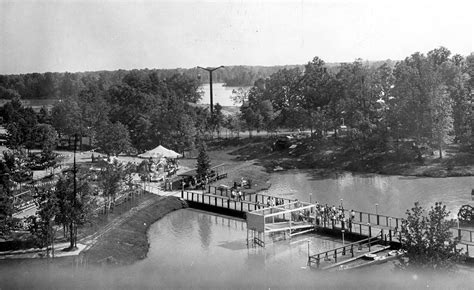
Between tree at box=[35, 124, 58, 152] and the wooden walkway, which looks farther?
tree at box=[35, 124, 58, 152]

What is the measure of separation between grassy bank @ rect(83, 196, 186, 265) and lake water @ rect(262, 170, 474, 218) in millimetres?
6915

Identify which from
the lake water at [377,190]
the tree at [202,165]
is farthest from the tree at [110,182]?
the lake water at [377,190]

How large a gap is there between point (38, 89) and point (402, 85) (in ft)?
130

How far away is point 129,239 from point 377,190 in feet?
49.0

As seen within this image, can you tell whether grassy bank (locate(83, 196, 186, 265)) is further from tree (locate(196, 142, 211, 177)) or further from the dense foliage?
the dense foliage

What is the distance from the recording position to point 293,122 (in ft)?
160

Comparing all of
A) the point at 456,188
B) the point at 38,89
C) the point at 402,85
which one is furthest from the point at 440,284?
the point at 38,89

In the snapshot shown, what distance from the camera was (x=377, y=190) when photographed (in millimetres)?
32781

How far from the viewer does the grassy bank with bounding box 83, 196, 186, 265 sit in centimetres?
2042

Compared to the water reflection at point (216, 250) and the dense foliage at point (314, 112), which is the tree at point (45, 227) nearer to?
the water reflection at point (216, 250)

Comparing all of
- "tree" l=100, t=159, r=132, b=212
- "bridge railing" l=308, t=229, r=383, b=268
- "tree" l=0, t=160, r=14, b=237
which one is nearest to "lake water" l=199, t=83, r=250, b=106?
"tree" l=100, t=159, r=132, b=212

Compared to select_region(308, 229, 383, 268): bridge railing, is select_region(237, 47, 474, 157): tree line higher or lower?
higher

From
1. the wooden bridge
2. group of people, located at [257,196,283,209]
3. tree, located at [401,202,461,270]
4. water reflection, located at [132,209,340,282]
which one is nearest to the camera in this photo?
tree, located at [401,202,461,270]

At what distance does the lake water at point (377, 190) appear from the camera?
93.9 feet
